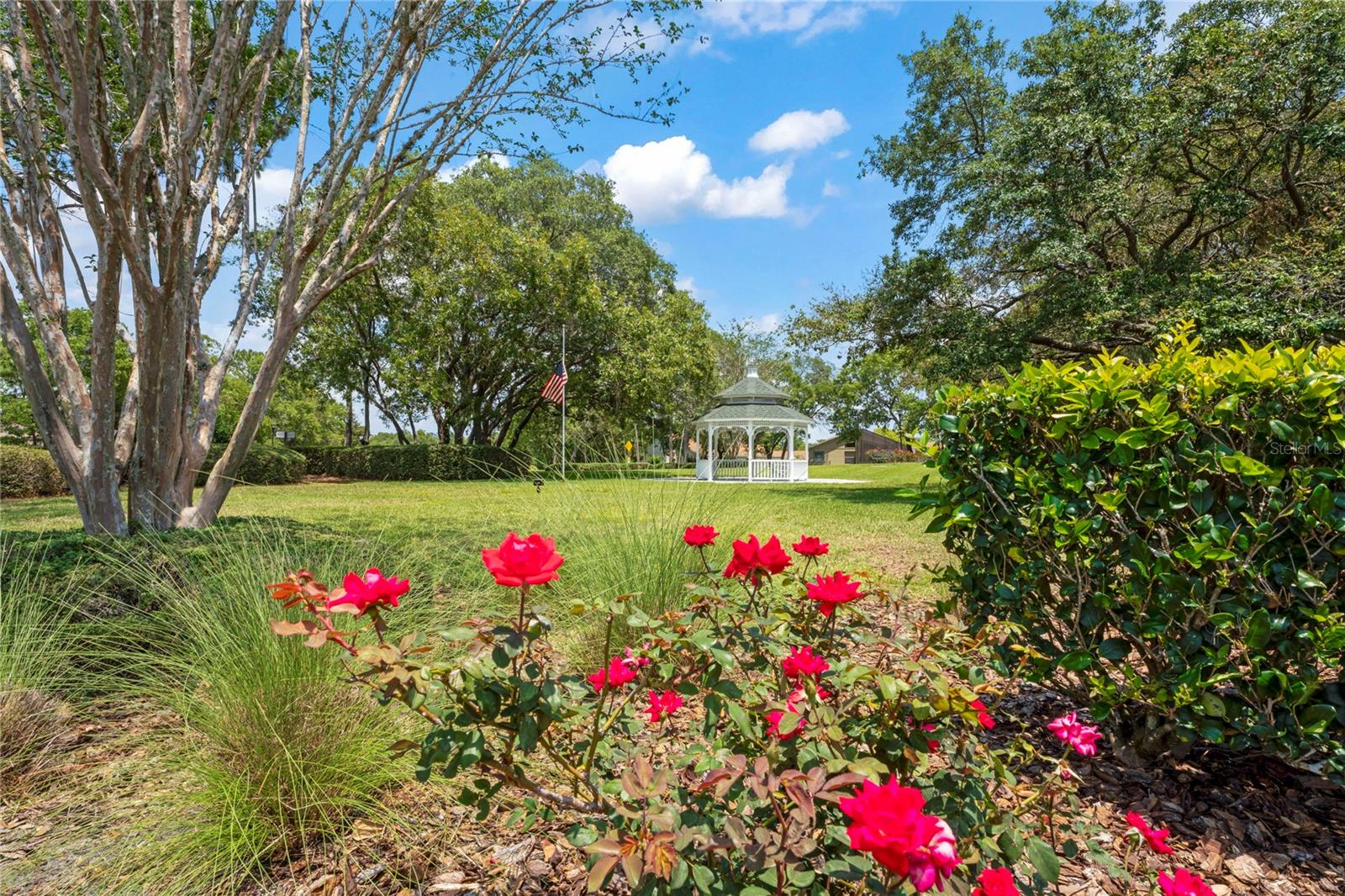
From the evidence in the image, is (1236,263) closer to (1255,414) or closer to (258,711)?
(1255,414)

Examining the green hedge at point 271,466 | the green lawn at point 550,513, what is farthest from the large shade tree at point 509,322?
the green lawn at point 550,513

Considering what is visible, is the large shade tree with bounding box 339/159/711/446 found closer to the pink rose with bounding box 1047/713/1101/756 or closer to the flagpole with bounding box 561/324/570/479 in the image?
the flagpole with bounding box 561/324/570/479

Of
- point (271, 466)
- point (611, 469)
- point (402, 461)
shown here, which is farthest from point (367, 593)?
point (402, 461)

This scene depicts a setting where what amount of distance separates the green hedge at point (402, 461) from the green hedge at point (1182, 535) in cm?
1604

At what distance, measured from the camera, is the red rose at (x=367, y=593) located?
0.98m

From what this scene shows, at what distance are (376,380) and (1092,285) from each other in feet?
60.2

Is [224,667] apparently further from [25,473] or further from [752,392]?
[752,392]

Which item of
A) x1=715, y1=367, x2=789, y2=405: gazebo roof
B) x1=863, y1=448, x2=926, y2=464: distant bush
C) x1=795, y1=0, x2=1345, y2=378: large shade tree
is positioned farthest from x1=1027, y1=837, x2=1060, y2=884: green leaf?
x1=863, y1=448, x2=926, y2=464: distant bush

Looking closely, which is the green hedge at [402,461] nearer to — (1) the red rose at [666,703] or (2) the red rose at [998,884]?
(1) the red rose at [666,703]

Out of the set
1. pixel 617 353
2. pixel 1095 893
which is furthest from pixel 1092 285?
pixel 617 353

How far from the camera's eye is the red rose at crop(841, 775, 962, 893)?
0.68 metres

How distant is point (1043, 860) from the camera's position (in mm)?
989

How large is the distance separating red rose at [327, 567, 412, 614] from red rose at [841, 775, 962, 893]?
2.38 ft

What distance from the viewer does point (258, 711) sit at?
5.31 feet
